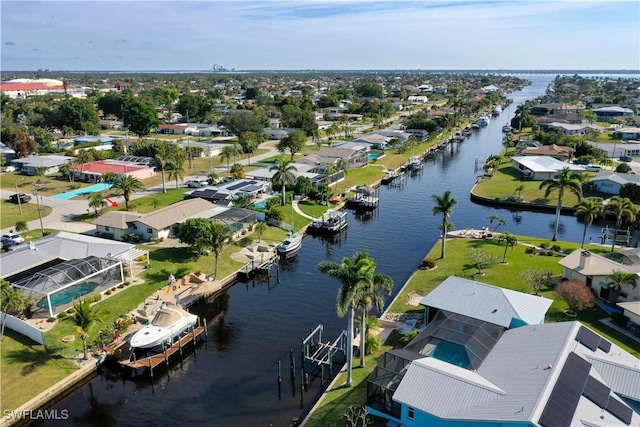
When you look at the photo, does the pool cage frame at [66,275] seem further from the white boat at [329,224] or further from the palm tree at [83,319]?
the white boat at [329,224]

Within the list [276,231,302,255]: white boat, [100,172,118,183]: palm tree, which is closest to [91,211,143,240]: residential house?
[276,231,302,255]: white boat

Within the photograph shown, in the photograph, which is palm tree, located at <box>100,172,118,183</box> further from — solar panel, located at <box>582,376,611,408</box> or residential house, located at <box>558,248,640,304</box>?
solar panel, located at <box>582,376,611,408</box>

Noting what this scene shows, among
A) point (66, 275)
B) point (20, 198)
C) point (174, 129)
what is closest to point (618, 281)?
point (66, 275)

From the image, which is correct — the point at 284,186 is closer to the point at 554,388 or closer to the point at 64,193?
the point at 64,193

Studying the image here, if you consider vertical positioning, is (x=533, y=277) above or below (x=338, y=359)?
above

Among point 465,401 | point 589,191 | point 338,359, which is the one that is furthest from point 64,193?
point 589,191

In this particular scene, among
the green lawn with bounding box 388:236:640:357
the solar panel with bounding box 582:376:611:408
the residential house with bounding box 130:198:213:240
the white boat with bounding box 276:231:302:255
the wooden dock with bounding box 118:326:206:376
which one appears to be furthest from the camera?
the white boat with bounding box 276:231:302:255

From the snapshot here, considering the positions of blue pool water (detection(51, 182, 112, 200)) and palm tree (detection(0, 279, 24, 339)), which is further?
blue pool water (detection(51, 182, 112, 200))
